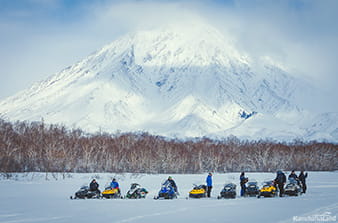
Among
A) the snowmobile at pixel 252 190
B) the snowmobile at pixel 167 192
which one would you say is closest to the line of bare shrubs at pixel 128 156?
the snowmobile at pixel 167 192

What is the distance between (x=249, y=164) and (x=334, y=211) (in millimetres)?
74624

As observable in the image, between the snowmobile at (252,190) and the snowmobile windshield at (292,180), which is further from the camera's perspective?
the snowmobile at (252,190)

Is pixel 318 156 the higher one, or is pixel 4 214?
pixel 318 156

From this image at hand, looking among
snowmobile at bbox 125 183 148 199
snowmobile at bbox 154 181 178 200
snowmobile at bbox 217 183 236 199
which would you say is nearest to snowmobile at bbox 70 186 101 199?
snowmobile at bbox 125 183 148 199

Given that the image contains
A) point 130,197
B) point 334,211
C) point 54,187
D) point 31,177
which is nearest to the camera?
point 334,211

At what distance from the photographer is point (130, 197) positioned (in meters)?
29.5

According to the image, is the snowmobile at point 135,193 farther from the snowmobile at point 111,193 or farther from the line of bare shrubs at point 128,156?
the line of bare shrubs at point 128,156

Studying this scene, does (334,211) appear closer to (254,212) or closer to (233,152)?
(254,212)

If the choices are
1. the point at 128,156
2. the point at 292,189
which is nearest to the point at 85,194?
the point at 292,189

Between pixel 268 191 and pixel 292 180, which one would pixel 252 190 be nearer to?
pixel 268 191

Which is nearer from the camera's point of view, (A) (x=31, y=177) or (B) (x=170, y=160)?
(A) (x=31, y=177)

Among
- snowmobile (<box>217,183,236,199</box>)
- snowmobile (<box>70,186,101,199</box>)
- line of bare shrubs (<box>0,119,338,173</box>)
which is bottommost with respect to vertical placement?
snowmobile (<box>70,186,101,199</box>)

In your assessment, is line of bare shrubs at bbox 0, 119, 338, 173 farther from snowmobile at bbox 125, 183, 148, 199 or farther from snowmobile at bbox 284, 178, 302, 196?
snowmobile at bbox 284, 178, 302, 196

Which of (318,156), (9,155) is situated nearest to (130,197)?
(9,155)
